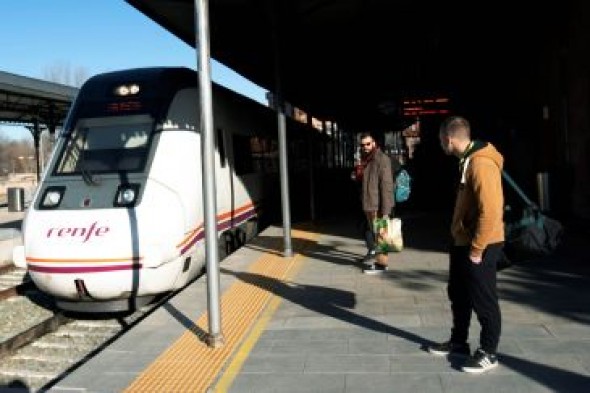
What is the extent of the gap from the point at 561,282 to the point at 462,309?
2.91 metres

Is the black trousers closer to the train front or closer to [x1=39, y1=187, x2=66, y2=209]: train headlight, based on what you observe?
the train front

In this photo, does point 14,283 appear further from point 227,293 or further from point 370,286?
point 370,286

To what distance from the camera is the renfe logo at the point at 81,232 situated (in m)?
7.45

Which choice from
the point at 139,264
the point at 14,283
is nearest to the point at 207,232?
the point at 139,264

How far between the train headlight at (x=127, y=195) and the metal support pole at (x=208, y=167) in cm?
214

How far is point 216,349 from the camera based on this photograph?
5836 mm

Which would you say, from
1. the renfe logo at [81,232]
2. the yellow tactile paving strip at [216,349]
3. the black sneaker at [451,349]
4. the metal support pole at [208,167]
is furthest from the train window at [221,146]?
the black sneaker at [451,349]

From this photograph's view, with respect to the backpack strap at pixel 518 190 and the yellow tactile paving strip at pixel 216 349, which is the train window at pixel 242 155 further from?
the backpack strap at pixel 518 190

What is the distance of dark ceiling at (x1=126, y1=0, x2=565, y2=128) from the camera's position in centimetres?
1102

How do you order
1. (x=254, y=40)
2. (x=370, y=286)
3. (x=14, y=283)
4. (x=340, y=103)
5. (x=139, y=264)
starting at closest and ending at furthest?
(x=139, y=264), (x=370, y=286), (x=14, y=283), (x=254, y=40), (x=340, y=103)

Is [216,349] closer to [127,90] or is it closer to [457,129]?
[457,129]

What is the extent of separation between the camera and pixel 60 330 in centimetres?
821

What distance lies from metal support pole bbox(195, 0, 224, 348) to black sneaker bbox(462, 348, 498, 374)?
203cm

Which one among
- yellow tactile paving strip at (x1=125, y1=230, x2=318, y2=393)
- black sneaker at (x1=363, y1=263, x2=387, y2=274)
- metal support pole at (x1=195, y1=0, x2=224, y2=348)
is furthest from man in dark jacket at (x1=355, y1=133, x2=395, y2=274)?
metal support pole at (x1=195, y1=0, x2=224, y2=348)
